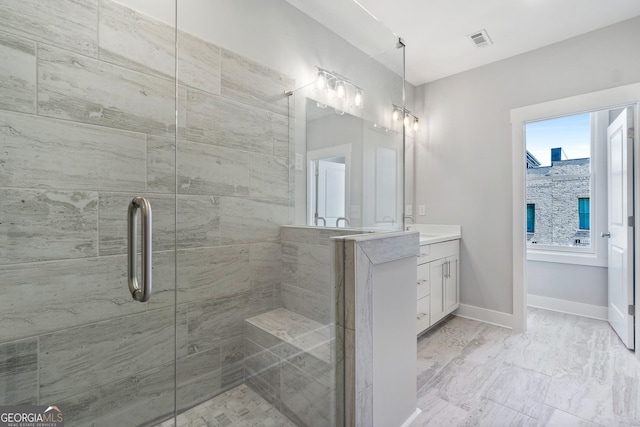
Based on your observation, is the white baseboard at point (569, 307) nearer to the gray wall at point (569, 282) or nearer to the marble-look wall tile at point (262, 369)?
the gray wall at point (569, 282)

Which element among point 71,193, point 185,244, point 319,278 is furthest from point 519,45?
point 71,193

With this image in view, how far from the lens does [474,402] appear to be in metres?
1.74

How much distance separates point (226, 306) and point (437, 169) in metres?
2.76

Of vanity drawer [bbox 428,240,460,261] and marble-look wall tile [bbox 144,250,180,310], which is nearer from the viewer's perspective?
marble-look wall tile [bbox 144,250,180,310]

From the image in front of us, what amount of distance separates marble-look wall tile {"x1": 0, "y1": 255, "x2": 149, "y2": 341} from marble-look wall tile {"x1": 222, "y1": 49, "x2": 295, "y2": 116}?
107 cm

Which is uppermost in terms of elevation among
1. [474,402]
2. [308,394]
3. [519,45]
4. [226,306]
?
[519,45]

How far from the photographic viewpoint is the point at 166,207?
1369mm

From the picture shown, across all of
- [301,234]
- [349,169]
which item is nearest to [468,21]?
[349,169]

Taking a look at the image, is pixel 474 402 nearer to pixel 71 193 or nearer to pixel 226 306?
pixel 226 306

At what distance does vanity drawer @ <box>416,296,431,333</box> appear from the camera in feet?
8.02

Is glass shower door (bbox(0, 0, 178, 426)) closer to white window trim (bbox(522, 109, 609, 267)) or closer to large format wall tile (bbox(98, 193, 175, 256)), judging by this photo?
large format wall tile (bbox(98, 193, 175, 256))

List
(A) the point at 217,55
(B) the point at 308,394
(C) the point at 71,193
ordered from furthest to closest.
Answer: (A) the point at 217,55 < (B) the point at 308,394 < (C) the point at 71,193

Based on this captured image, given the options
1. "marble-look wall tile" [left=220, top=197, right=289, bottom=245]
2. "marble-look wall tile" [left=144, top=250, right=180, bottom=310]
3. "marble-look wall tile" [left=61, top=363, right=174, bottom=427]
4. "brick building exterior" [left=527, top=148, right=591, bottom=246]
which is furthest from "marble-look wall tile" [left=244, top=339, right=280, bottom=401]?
"brick building exterior" [left=527, top=148, right=591, bottom=246]

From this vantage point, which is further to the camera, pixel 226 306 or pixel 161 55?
pixel 226 306
